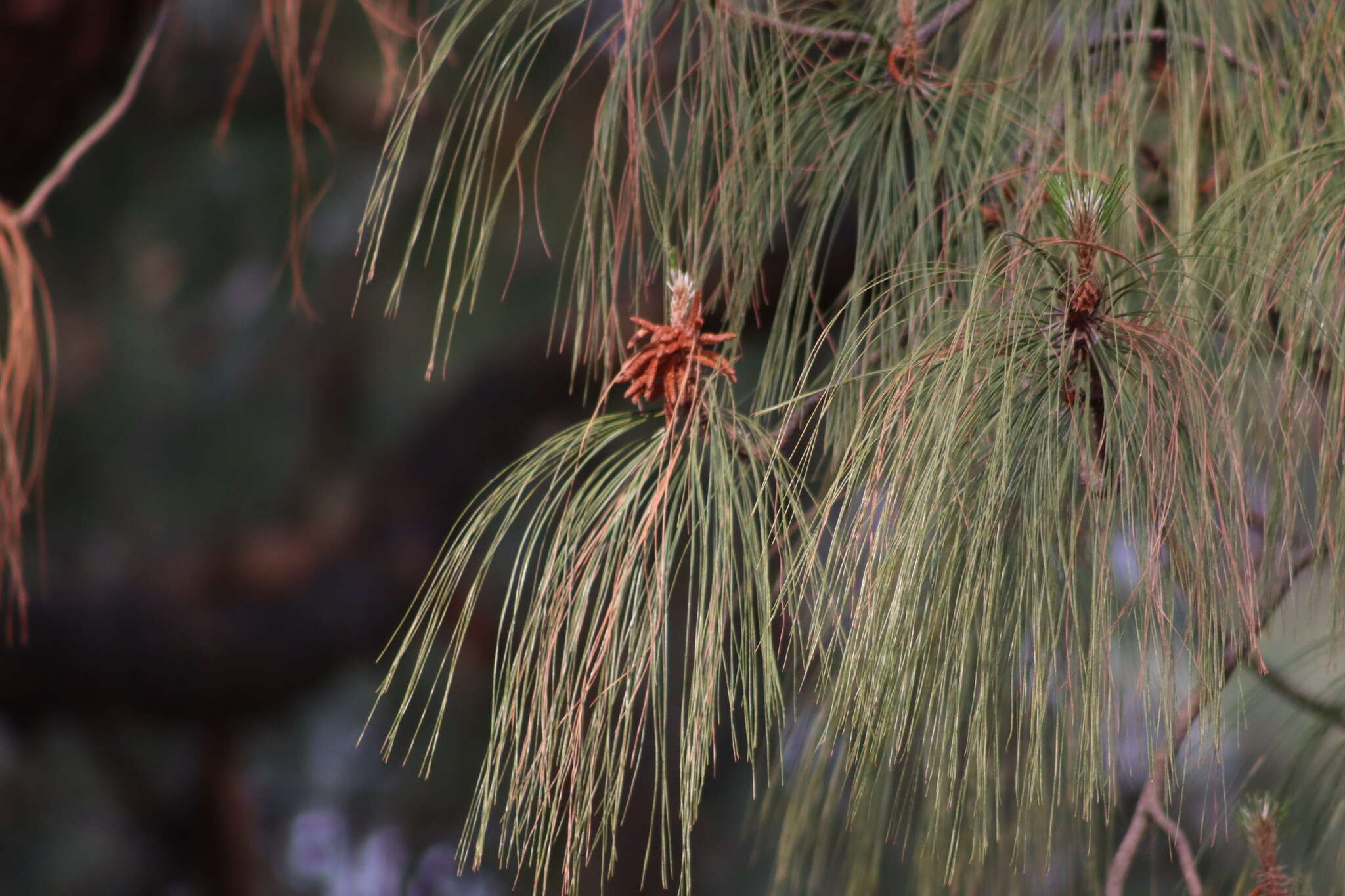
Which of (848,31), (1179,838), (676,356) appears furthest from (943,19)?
(1179,838)

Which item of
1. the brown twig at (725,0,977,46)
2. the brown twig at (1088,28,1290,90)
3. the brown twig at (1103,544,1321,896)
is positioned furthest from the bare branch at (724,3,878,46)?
the brown twig at (1103,544,1321,896)

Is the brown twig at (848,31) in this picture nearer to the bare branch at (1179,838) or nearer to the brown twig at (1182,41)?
the brown twig at (1182,41)

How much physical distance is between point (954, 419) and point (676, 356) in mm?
112

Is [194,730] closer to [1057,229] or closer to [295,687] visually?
[295,687]

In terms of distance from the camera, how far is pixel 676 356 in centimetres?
39

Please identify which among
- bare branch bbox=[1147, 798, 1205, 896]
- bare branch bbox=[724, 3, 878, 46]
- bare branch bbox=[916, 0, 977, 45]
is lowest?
bare branch bbox=[1147, 798, 1205, 896]

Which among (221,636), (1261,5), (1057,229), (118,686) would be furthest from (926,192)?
(118,686)

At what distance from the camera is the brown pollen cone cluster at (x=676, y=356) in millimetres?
378

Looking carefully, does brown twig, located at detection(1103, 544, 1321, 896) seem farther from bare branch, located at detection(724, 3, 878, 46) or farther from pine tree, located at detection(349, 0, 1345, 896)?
bare branch, located at detection(724, 3, 878, 46)

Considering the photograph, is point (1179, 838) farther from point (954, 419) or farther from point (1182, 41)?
point (1182, 41)

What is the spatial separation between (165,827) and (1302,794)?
1.46 m

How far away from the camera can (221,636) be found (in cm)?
146

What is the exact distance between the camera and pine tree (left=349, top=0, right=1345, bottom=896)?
334 mm

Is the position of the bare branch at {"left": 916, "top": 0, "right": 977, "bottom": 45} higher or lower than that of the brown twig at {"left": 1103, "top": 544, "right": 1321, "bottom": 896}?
higher
